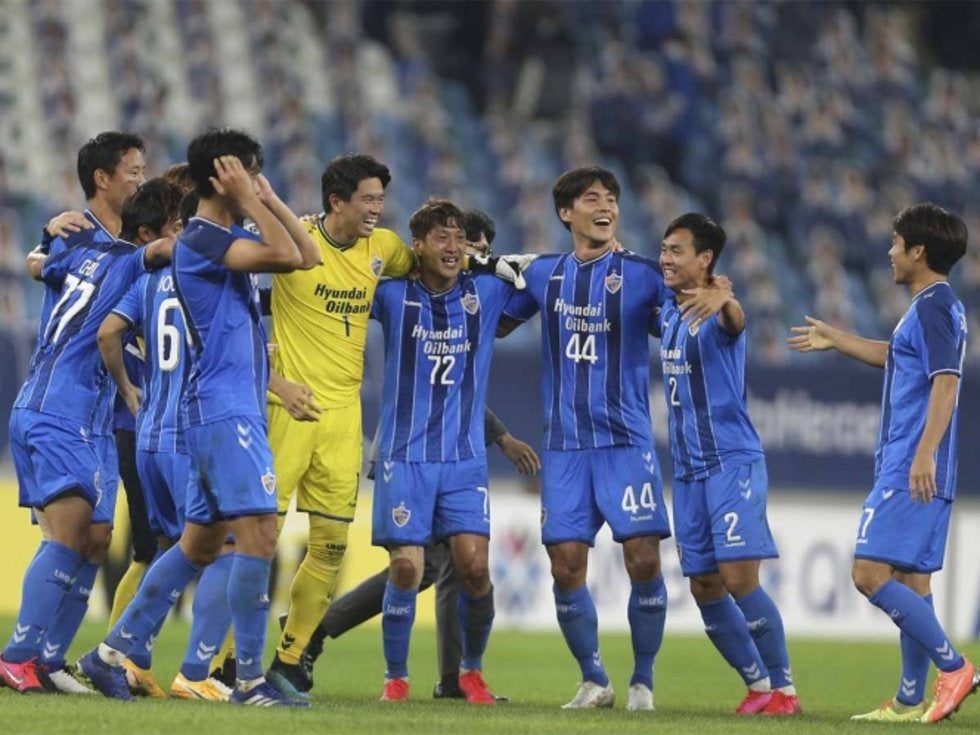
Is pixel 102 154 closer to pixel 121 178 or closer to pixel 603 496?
pixel 121 178

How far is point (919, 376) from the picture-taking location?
898 centimetres

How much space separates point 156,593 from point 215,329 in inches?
44.5

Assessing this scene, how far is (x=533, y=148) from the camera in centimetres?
2375

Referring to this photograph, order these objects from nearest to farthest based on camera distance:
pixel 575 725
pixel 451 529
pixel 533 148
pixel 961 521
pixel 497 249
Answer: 1. pixel 575 725
2. pixel 451 529
3. pixel 961 521
4. pixel 497 249
5. pixel 533 148

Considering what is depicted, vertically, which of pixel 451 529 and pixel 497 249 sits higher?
pixel 497 249

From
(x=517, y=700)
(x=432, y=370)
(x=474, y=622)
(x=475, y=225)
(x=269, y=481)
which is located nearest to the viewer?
(x=269, y=481)

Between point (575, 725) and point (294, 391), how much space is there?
192 centimetres

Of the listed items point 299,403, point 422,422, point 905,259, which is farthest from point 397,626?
point 905,259

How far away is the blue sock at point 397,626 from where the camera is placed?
941 centimetres

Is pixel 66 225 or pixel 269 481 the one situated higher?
pixel 66 225

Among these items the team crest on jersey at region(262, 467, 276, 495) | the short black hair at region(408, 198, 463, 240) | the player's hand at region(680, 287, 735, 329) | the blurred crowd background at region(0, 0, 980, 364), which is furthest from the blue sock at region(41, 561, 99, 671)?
the blurred crowd background at region(0, 0, 980, 364)

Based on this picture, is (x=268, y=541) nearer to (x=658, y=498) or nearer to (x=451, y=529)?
(x=451, y=529)

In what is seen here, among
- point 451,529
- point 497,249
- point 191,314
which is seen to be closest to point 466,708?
point 451,529

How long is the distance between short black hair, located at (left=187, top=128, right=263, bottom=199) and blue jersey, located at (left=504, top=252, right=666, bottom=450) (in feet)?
6.78
